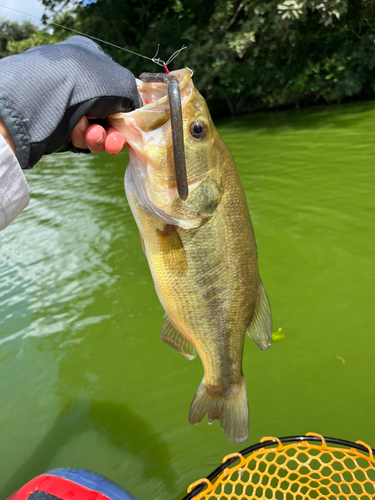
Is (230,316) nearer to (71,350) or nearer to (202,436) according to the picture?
(202,436)

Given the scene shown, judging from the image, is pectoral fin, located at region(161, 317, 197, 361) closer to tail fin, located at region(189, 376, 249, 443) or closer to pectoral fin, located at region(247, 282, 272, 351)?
tail fin, located at region(189, 376, 249, 443)

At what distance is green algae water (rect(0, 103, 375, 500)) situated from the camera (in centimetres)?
289

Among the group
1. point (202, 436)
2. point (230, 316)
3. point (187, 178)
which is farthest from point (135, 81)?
point (202, 436)

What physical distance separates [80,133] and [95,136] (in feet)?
0.27

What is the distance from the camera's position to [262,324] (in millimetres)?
2074

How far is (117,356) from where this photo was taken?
3.78 metres

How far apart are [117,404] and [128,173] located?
86.0 inches

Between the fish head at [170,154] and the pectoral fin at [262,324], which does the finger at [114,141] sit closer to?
the fish head at [170,154]

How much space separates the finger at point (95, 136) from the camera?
5.21ft

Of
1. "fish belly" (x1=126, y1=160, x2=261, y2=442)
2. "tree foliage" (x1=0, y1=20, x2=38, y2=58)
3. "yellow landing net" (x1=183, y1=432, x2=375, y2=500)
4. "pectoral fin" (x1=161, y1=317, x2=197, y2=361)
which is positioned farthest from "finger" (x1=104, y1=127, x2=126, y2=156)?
"tree foliage" (x1=0, y1=20, x2=38, y2=58)

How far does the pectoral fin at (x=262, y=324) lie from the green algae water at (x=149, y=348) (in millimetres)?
1134

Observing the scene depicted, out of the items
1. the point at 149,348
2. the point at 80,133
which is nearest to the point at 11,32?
the point at 149,348

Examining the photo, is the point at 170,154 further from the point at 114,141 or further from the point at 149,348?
the point at 149,348

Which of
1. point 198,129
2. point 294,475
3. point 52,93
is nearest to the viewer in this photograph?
point 52,93
